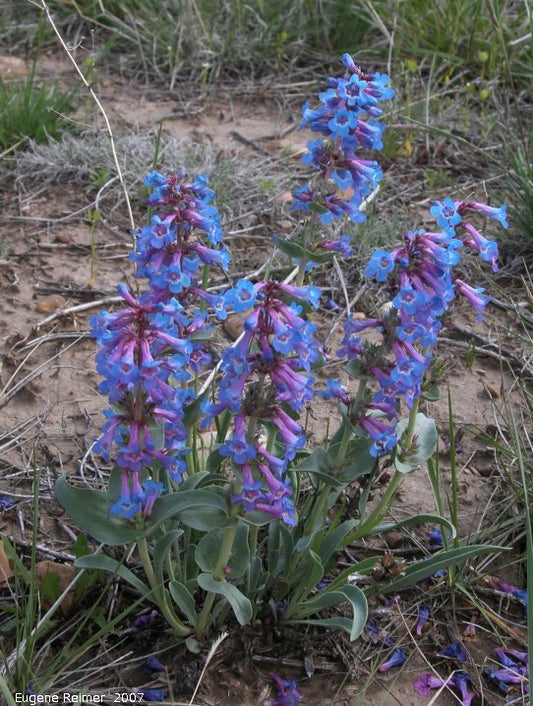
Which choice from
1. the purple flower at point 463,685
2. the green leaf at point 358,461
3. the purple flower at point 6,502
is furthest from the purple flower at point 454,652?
the purple flower at point 6,502

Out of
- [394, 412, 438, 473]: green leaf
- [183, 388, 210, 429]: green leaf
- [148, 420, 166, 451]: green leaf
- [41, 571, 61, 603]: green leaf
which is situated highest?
[148, 420, 166, 451]: green leaf

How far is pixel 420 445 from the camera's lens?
2.70m

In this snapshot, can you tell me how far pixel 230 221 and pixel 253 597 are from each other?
8.27 ft

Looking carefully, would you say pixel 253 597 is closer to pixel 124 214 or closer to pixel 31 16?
pixel 124 214

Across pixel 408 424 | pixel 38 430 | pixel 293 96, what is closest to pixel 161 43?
pixel 293 96

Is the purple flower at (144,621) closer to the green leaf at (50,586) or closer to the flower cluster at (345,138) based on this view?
the green leaf at (50,586)

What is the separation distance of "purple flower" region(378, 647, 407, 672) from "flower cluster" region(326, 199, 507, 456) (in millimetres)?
791

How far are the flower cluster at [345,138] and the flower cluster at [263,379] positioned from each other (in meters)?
0.46

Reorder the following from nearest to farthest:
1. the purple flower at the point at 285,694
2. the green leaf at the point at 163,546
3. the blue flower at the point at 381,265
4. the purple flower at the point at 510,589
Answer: the blue flower at the point at 381,265
the green leaf at the point at 163,546
the purple flower at the point at 285,694
the purple flower at the point at 510,589

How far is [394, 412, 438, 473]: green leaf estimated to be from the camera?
2609 mm

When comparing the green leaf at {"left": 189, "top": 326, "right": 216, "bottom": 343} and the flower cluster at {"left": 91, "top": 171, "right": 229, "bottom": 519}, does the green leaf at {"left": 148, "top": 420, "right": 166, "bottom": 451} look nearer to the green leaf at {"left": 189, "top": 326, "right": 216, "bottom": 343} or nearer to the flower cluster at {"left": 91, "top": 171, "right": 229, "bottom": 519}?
the flower cluster at {"left": 91, "top": 171, "right": 229, "bottom": 519}

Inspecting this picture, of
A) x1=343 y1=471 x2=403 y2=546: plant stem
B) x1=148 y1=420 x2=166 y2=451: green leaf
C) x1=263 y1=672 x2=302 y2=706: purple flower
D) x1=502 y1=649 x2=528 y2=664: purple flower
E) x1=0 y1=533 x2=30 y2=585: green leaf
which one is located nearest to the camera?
x1=148 y1=420 x2=166 y2=451: green leaf

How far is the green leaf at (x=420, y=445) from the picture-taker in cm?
261

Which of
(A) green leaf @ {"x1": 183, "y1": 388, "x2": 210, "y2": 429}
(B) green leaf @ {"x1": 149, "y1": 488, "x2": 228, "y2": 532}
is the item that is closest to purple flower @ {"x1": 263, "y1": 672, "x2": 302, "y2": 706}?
(B) green leaf @ {"x1": 149, "y1": 488, "x2": 228, "y2": 532}
